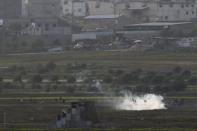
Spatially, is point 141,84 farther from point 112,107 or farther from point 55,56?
point 55,56

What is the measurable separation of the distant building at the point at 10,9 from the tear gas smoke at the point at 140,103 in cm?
5117

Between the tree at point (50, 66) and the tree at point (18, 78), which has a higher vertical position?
the tree at point (18, 78)

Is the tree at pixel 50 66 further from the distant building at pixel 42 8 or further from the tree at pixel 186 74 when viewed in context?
the distant building at pixel 42 8

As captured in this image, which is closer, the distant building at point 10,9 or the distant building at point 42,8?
the distant building at point 10,9

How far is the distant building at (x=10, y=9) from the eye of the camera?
97938 millimetres

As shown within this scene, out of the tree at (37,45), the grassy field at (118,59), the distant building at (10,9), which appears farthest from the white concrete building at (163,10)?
the grassy field at (118,59)

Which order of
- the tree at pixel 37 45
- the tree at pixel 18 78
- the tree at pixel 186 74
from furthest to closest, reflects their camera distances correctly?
the tree at pixel 37 45 < the tree at pixel 186 74 < the tree at pixel 18 78

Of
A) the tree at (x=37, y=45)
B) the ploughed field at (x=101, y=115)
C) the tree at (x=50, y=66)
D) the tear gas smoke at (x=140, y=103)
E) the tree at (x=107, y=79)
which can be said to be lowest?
the tree at (x=37, y=45)

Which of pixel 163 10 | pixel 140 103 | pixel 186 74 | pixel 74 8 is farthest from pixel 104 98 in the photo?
pixel 74 8

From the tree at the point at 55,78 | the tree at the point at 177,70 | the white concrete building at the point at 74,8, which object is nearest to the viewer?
the tree at the point at 55,78

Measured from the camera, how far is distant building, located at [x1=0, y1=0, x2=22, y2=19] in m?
97.9

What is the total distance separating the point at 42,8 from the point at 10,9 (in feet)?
18.3

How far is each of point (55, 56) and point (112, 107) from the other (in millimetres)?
26937

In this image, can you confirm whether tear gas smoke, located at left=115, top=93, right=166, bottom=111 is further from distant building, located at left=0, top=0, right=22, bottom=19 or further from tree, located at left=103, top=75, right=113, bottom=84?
distant building, located at left=0, top=0, right=22, bottom=19
